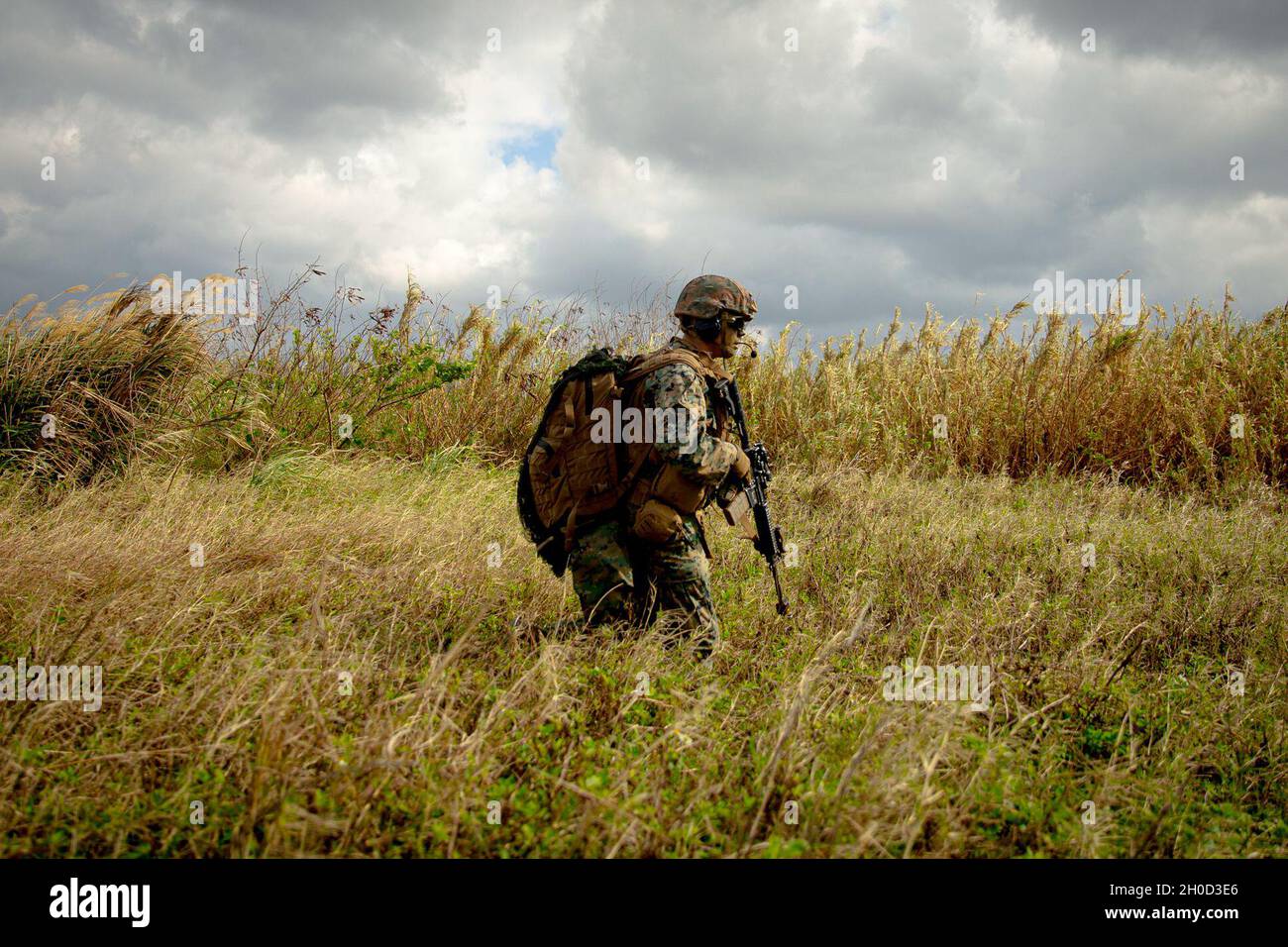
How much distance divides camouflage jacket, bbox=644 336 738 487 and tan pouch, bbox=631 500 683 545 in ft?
0.58

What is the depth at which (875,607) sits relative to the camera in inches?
162

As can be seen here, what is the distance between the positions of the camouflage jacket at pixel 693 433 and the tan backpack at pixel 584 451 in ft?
0.23

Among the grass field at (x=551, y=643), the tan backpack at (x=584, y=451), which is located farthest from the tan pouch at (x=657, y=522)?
the grass field at (x=551, y=643)

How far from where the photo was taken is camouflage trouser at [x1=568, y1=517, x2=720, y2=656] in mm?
3258

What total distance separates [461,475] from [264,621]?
349 cm

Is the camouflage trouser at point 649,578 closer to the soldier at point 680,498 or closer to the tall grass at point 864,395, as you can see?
the soldier at point 680,498

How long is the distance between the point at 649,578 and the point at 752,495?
0.60 meters

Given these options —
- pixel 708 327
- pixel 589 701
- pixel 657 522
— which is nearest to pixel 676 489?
pixel 657 522

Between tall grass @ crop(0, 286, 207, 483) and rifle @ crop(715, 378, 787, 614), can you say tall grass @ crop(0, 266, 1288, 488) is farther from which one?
rifle @ crop(715, 378, 787, 614)

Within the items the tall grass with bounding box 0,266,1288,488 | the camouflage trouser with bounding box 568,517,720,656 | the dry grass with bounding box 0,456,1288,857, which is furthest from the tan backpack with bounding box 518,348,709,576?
the tall grass with bounding box 0,266,1288,488

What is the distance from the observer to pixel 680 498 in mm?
3172

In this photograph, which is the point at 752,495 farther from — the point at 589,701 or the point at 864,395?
the point at 864,395
